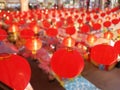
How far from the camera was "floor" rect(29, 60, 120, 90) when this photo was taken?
748cm

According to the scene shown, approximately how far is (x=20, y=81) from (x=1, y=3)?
19.2 metres

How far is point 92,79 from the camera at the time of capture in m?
8.30

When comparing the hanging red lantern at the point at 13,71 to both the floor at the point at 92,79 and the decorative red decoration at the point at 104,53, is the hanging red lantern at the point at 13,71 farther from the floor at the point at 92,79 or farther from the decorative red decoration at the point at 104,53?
the floor at the point at 92,79

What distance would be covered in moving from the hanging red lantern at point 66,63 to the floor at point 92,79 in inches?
144

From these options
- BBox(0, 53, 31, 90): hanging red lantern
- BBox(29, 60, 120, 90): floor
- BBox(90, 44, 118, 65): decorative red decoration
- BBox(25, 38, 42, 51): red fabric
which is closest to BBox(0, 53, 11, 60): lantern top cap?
BBox(0, 53, 31, 90): hanging red lantern

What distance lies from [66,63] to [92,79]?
4.86 meters

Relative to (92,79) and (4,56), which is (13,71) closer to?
(4,56)

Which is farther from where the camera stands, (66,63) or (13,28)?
(13,28)

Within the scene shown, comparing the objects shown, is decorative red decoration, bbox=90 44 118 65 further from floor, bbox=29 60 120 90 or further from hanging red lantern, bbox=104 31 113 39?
floor, bbox=29 60 120 90

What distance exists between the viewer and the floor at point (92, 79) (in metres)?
7.48

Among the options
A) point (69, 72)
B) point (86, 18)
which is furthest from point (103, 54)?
point (86, 18)

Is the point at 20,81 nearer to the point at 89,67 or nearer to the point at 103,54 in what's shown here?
the point at 103,54

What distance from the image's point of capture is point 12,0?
23.1 metres

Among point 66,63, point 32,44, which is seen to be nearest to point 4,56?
point 66,63
